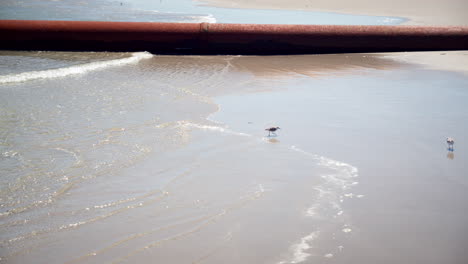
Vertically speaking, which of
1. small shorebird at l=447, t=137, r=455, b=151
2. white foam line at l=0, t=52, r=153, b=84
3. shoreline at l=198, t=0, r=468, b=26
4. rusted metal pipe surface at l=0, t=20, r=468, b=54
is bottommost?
small shorebird at l=447, t=137, r=455, b=151

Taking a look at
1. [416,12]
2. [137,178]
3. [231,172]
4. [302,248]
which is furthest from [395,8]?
[302,248]

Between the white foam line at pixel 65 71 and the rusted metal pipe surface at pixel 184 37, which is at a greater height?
the rusted metal pipe surface at pixel 184 37

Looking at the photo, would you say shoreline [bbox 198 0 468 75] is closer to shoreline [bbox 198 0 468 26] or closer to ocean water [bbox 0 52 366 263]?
shoreline [bbox 198 0 468 26]

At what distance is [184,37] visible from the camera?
30.6ft

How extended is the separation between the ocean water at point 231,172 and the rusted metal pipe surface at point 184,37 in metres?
3.15

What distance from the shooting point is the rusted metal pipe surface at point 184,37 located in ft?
30.4

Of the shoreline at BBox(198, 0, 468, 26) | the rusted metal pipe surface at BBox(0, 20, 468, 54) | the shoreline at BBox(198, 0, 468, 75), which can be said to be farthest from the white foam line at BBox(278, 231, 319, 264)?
the shoreline at BBox(198, 0, 468, 26)

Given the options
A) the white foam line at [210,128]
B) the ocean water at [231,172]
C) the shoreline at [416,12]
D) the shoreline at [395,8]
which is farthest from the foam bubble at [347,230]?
the shoreline at [395,8]

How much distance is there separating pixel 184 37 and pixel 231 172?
6.43m

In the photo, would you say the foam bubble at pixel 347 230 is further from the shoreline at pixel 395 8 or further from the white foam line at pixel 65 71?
the shoreline at pixel 395 8

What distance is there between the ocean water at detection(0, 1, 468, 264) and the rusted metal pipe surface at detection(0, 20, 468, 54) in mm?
3153

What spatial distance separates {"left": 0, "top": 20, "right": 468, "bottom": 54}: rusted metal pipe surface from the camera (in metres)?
9.27

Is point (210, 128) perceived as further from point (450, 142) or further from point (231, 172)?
point (450, 142)

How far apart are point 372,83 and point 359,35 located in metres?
3.37
